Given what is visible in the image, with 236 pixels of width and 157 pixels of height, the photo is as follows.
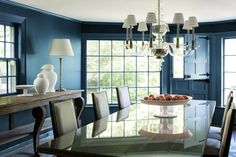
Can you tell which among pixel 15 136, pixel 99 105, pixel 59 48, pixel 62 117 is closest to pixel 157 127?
pixel 62 117

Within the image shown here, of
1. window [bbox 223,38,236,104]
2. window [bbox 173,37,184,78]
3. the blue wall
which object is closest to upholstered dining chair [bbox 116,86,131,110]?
the blue wall

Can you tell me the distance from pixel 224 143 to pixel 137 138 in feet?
2.24

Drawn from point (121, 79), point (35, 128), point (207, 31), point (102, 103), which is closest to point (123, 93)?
point (102, 103)

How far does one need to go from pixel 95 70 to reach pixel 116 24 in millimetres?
1124

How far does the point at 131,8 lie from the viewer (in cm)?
485

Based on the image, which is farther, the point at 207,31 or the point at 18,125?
the point at 207,31

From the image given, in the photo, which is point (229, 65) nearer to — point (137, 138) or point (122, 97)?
point (122, 97)

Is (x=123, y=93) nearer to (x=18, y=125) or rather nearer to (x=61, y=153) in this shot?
(x=18, y=125)

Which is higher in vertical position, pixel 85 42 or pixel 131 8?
pixel 131 8

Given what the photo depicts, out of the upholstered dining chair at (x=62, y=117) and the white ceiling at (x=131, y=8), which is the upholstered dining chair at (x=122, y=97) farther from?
the upholstered dining chair at (x=62, y=117)

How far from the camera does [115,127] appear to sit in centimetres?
278

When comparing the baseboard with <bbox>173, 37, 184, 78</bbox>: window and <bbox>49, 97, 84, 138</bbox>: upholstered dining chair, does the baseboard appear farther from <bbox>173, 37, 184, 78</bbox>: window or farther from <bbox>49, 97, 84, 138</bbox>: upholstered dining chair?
<bbox>173, 37, 184, 78</bbox>: window

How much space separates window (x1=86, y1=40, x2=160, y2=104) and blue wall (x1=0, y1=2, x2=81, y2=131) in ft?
1.09

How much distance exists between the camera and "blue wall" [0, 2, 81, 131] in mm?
4672
